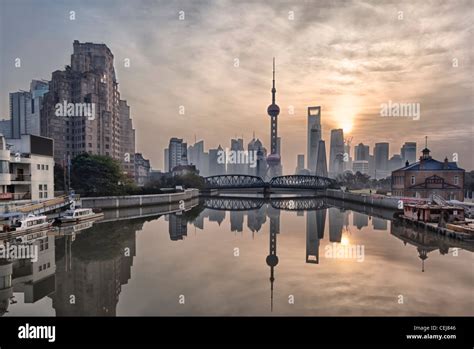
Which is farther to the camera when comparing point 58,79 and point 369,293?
point 58,79

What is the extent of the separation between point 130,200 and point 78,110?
30.3 meters

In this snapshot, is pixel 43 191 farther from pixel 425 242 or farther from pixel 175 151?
pixel 175 151

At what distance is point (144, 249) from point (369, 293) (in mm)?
13171

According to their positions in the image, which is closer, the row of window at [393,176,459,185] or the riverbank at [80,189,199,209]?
the riverbank at [80,189,199,209]

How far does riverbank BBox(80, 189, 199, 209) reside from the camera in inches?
1357

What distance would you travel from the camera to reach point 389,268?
49.3 ft

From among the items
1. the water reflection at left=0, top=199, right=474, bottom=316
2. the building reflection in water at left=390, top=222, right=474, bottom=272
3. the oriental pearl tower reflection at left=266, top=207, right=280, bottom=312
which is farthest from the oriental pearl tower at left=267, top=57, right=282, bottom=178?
the building reflection in water at left=390, top=222, right=474, bottom=272

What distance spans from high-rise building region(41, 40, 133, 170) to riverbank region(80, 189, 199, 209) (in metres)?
22.6

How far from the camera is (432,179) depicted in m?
39.9

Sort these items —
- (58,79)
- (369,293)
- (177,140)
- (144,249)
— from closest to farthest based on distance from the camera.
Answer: (369,293), (144,249), (58,79), (177,140)

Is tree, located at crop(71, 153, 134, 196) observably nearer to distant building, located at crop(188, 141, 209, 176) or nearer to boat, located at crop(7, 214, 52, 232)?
boat, located at crop(7, 214, 52, 232)

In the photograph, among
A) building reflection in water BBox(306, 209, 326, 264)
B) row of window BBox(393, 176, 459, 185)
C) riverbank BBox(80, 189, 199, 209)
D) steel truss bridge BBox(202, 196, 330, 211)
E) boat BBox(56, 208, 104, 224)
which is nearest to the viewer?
building reflection in water BBox(306, 209, 326, 264)
